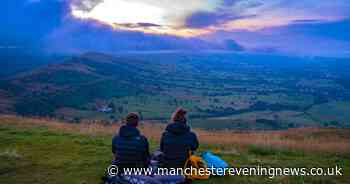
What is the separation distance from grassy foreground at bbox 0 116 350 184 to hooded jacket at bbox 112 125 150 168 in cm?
147

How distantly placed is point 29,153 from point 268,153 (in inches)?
392

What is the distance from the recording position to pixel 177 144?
11.1 meters

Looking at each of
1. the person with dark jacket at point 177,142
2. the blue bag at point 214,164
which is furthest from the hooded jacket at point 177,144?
the blue bag at point 214,164

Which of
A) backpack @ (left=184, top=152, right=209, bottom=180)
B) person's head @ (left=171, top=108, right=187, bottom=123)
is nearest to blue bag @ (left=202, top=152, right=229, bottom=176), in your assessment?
backpack @ (left=184, top=152, right=209, bottom=180)

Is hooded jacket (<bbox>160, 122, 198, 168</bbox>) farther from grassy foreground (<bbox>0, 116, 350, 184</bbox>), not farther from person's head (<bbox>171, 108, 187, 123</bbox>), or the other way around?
grassy foreground (<bbox>0, 116, 350, 184</bbox>)

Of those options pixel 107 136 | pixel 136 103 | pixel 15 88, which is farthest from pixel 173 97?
pixel 107 136

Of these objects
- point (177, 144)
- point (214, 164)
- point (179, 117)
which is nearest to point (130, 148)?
point (177, 144)

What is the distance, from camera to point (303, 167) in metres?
14.2

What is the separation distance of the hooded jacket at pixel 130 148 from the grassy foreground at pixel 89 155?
147 cm

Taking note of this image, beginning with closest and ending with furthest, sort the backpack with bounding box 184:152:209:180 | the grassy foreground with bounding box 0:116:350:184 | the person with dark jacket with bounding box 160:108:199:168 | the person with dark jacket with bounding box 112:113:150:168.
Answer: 1. the person with dark jacket with bounding box 112:113:150:168
2. the person with dark jacket with bounding box 160:108:199:168
3. the backpack with bounding box 184:152:209:180
4. the grassy foreground with bounding box 0:116:350:184

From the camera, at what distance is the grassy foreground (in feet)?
40.3

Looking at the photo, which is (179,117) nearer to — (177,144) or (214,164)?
(177,144)

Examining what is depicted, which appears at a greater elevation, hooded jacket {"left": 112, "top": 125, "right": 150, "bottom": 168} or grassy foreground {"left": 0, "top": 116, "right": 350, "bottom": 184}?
hooded jacket {"left": 112, "top": 125, "right": 150, "bottom": 168}

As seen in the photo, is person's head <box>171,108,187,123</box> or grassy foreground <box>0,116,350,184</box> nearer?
person's head <box>171,108,187,123</box>
